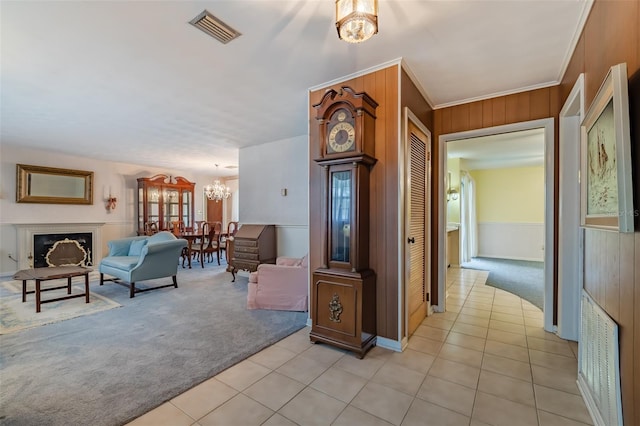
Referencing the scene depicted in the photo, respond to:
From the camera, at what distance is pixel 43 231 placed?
18.9ft

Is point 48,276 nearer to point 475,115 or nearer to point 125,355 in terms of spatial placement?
point 125,355

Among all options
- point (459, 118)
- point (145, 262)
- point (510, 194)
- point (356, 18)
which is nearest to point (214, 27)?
point (356, 18)

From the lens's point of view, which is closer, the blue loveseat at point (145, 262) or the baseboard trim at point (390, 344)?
the baseboard trim at point (390, 344)

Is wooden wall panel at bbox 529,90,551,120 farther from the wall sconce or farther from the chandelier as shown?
the wall sconce

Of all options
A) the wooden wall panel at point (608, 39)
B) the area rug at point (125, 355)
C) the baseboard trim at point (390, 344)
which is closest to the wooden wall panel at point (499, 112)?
the wooden wall panel at point (608, 39)

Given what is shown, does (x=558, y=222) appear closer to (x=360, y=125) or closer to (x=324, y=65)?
(x=360, y=125)

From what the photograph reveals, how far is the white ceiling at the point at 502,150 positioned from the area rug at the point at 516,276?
2.38 metres

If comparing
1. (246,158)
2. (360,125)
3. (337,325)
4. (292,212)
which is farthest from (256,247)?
(360,125)

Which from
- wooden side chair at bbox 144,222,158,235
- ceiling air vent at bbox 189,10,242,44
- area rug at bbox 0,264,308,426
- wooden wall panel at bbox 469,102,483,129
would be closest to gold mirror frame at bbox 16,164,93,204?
wooden side chair at bbox 144,222,158,235

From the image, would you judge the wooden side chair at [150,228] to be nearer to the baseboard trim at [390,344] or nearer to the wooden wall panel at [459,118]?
the baseboard trim at [390,344]

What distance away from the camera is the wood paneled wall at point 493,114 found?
2.87 meters

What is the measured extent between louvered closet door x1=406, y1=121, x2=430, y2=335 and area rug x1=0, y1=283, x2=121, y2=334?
3689 millimetres

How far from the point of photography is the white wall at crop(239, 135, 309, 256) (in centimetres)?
492

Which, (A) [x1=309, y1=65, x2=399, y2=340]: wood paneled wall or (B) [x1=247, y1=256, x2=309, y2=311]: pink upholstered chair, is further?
(B) [x1=247, y1=256, x2=309, y2=311]: pink upholstered chair
